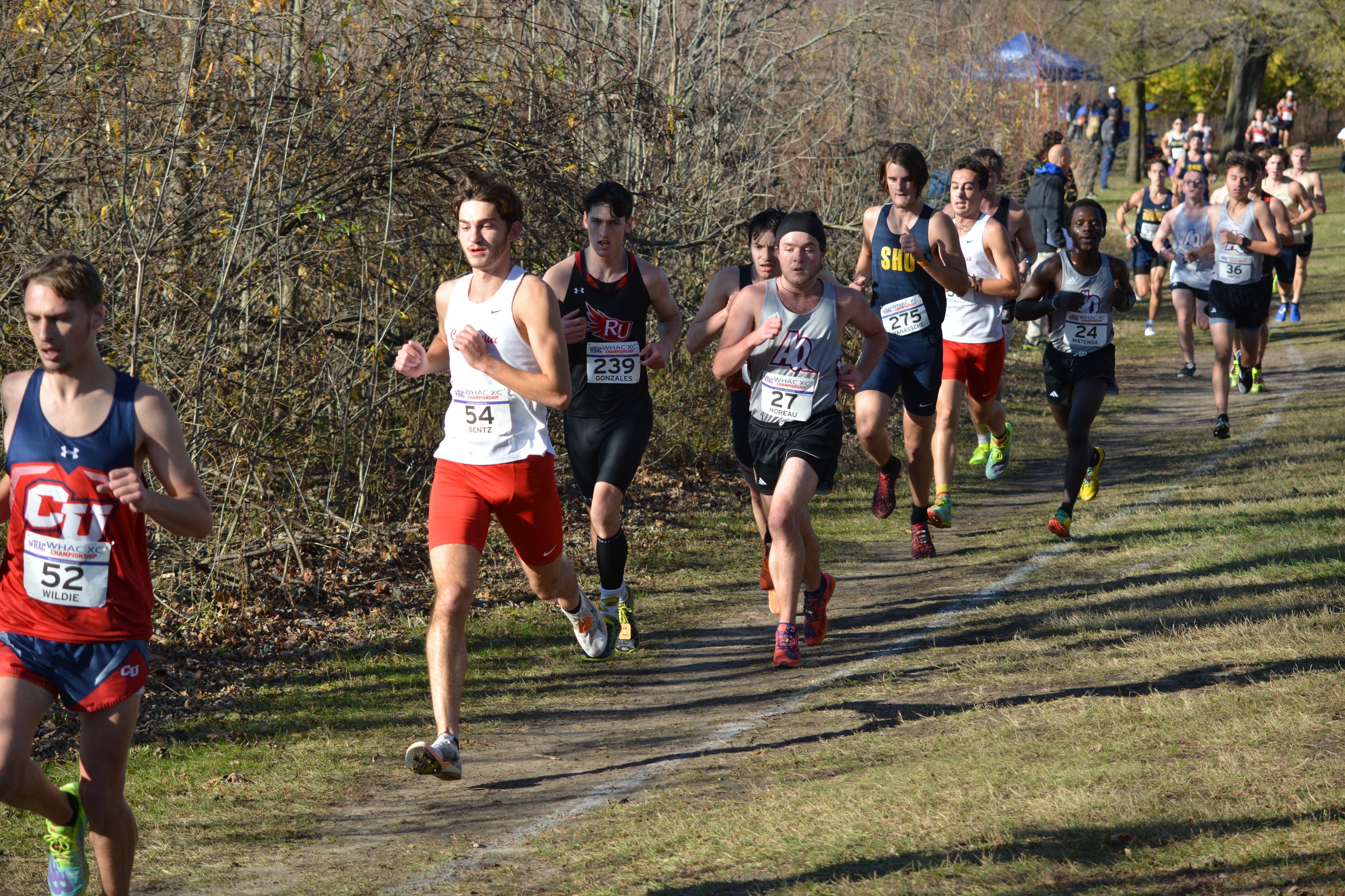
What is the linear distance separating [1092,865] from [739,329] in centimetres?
274

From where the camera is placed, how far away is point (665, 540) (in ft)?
28.7

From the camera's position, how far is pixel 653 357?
235 inches

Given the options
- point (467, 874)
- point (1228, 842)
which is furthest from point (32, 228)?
point (1228, 842)

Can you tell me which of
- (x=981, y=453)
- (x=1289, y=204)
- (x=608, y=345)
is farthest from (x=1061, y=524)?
(x=1289, y=204)

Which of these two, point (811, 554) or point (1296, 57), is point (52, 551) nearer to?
point (811, 554)

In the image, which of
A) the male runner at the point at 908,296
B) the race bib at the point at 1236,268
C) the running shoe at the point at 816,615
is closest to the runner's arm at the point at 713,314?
the male runner at the point at 908,296

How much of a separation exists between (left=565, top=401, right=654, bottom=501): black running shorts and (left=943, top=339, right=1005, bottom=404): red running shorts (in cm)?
262

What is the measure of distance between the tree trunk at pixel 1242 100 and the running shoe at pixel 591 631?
132ft

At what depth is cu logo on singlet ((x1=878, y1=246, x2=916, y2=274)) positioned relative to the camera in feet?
24.4

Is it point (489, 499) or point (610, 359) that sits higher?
point (610, 359)

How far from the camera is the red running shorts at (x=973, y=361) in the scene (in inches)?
321

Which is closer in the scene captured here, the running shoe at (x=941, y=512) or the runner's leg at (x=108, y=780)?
the runner's leg at (x=108, y=780)

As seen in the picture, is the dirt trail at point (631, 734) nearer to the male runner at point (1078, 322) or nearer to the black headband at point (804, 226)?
the male runner at point (1078, 322)

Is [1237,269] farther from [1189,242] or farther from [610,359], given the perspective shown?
[610,359]
